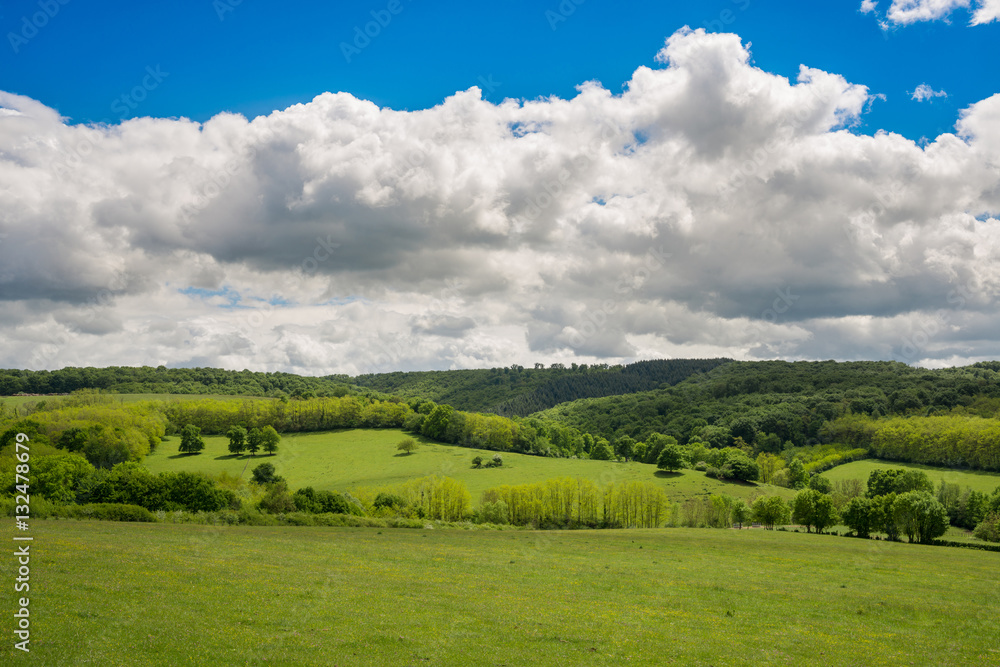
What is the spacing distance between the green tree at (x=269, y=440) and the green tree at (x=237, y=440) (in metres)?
4.42

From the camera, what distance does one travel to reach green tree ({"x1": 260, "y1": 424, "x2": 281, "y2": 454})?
141250 millimetres

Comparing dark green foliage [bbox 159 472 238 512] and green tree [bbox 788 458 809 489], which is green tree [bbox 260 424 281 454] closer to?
dark green foliage [bbox 159 472 238 512]

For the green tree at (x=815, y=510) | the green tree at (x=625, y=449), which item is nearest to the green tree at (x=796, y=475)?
the green tree at (x=625, y=449)

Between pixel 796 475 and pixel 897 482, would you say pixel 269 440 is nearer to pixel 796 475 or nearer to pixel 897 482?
pixel 796 475

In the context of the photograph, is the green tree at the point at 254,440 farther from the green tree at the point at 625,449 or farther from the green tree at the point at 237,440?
the green tree at the point at 625,449

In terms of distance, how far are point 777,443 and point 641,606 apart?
193985 mm

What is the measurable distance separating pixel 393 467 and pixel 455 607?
110761 mm

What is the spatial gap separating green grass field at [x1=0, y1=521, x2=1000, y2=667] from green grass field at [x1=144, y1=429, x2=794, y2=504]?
2873 inches

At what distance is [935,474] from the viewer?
12562cm

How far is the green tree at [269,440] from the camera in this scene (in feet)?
463

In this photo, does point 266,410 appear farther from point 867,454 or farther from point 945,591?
point 867,454

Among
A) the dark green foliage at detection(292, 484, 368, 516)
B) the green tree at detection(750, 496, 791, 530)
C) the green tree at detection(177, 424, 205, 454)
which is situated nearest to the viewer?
the dark green foliage at detection(292, 484, 368, 516)

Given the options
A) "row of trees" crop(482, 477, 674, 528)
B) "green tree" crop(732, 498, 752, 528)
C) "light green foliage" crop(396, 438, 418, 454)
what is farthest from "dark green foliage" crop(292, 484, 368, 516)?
"light green foliage" crop(396, 438, 418, 454)

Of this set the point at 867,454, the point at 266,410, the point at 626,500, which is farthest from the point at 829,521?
the point at 266,410
